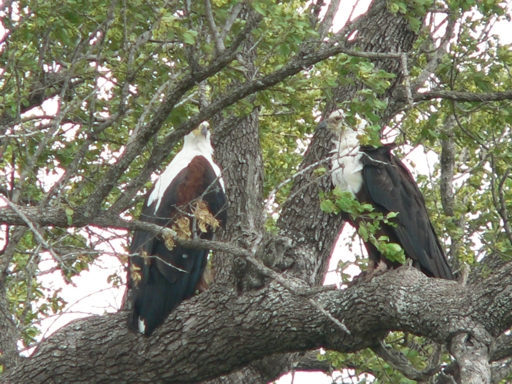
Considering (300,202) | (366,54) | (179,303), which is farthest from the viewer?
(300,202)

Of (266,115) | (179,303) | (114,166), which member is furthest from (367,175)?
(114,166)

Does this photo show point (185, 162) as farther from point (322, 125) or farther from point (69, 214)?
point (69, 214)

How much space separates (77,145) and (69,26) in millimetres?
1051

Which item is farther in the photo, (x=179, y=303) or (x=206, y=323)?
(x=179, y=303)

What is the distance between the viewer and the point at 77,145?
5.46 m

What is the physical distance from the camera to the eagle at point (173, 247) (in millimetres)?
4410

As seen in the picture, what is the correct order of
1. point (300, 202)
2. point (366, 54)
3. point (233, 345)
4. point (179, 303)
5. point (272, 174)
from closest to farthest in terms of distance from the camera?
point (366, 54), point (233, 345), point (179, 303), point (300, 202), point (272, 174)

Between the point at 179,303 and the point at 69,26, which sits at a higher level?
the point at 69,26

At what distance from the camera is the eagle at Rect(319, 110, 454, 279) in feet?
16.4

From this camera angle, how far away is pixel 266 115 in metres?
5.58

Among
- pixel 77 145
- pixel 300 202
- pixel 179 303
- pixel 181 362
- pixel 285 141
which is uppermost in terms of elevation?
pixel 285 141

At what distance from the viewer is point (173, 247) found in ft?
15.0

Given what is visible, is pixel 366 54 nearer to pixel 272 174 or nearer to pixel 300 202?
pixel 300 202

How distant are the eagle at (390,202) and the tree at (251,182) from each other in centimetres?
17
